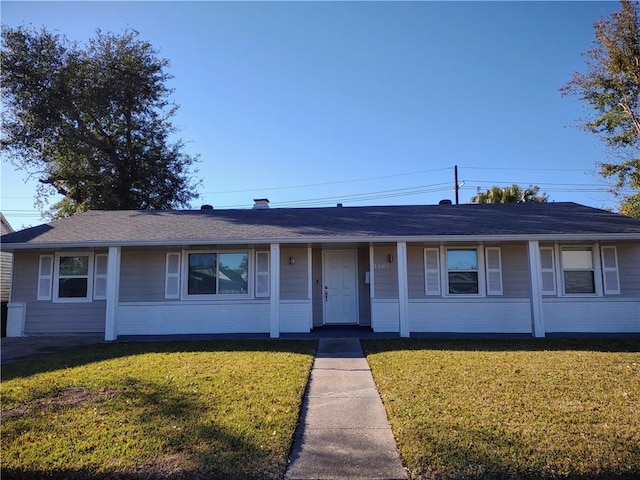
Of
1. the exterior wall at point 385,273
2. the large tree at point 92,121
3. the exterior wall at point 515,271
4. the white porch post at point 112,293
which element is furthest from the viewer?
the large tree at point 92,121

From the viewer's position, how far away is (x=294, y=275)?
11.5 meters

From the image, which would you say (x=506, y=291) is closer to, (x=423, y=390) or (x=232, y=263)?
(x=423, y=390)

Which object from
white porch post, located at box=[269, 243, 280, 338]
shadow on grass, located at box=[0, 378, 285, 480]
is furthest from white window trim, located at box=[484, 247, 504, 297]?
shadow on grass, located at box=[0, 378, 285, 480]

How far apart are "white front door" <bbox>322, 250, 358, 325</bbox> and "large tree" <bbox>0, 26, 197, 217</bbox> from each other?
46.8 feet

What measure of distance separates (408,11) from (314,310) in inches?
326

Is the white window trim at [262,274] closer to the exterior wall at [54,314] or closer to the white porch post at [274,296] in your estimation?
the white porch post at [274,296]

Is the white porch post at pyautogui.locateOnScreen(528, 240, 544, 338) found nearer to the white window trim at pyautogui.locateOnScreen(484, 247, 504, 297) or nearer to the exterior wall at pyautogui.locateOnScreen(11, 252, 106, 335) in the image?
the white window trim at pyautogui.locateOnScreen(484, 247, 504, 297)

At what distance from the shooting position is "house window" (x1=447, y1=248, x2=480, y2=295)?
11141 mm

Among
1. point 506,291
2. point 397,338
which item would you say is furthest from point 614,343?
point 397,338

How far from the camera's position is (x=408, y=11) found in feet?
33.6

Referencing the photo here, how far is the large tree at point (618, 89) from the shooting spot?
51.4 ft

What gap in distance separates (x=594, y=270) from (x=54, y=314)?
48.3 ft

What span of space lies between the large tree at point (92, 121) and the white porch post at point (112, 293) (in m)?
12.2

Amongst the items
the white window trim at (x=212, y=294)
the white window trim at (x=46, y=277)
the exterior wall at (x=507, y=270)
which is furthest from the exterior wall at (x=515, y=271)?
the white window trim at (x=46, y=277)
